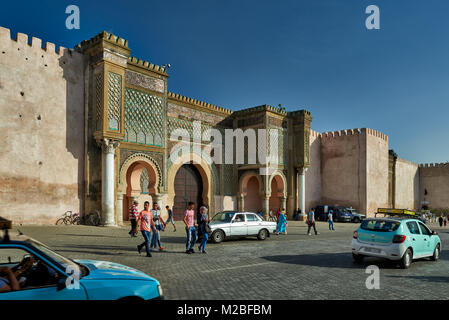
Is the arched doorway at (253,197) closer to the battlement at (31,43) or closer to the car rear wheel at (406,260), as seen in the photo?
the battlement at (31,43)

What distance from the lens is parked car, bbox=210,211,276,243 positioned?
13336mm

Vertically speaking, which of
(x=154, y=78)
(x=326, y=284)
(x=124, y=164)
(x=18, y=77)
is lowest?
(x=326, y=284)

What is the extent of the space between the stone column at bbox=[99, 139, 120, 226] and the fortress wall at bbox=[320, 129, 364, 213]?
24.0 m

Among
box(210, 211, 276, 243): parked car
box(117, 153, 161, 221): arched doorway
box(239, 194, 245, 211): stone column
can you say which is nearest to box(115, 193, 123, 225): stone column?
box(117, 153, 161, 221): arched doorway

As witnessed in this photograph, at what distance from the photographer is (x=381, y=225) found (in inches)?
362

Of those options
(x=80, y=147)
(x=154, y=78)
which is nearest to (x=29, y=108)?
(x=80, y=147)

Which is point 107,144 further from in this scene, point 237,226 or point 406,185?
point 406,185

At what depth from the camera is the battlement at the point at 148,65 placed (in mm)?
19484

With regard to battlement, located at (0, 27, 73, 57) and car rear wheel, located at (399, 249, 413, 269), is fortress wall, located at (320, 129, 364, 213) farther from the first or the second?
battlement, located at (0, 27, 73, 57)

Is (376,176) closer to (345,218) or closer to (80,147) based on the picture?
(345,218)

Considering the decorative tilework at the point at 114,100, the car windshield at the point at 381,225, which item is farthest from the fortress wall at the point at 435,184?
the decorative tilework at the point at 114,100

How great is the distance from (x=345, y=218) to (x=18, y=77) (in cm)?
2665

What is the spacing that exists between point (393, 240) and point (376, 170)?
2858 centimetres

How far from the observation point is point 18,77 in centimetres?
1545
